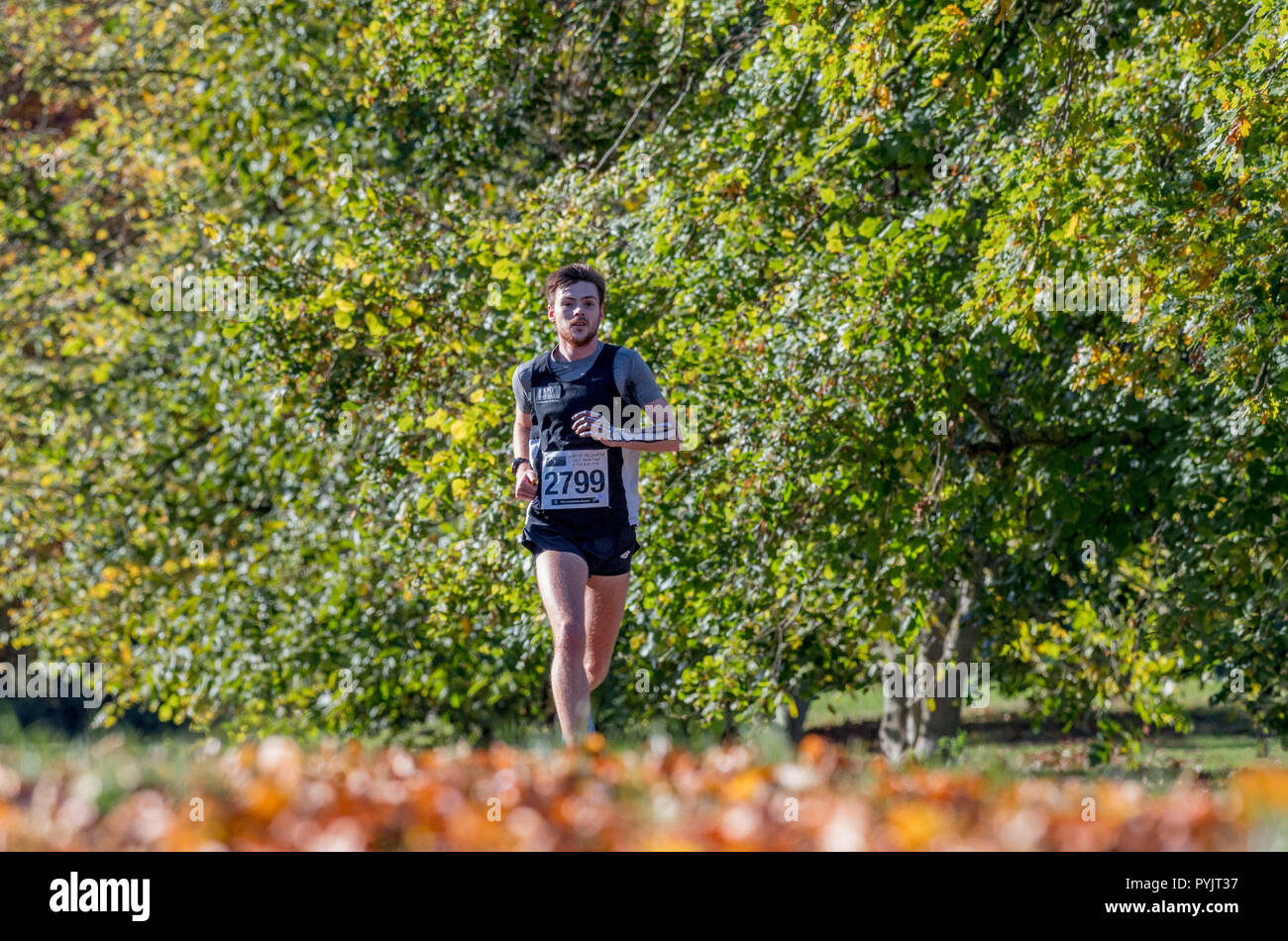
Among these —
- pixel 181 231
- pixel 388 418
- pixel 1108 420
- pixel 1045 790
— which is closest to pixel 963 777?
pixel 1045 790

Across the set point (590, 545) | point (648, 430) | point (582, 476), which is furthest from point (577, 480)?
point (648, 430)

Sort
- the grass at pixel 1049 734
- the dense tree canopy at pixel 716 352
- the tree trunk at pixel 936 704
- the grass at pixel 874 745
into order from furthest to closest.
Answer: the grass at pixel 1049 734 → the tree trunk at pixel 936 704 → the dense tree canopy at pixel 716 352 → the grass at pixel 874 745

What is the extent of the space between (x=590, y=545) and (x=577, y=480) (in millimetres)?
246

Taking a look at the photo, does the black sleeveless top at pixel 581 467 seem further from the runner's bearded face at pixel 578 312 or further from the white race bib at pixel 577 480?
the runner's bearded face at pixel 578 312

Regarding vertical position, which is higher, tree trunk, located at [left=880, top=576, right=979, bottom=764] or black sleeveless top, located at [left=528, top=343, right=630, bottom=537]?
black sleeveless top, located at [left=528, top=343, right=630, bottom=537]

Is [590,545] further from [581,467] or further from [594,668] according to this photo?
[594,668]

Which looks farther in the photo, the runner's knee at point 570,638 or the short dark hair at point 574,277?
the short dark hair at point 574,277

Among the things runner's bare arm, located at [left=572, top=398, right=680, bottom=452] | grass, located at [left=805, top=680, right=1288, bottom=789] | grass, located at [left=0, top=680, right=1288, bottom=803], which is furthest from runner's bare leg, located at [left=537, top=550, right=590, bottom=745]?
grass, located at [left=805, top=680, right=1288, bottom=789]

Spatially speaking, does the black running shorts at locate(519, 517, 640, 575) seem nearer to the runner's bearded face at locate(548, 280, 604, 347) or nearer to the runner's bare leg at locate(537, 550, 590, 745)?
the runner's bare leg at locate(537, 550, 590, 745)

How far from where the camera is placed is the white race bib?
5449 millimetres

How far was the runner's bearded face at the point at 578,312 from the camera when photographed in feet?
18.0

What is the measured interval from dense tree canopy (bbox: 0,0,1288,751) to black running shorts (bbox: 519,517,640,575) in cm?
323

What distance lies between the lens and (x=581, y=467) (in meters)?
5.46

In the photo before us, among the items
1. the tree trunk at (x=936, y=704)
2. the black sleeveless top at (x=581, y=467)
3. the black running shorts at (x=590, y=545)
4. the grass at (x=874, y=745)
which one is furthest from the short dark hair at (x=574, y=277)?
the tree trunk at (x=936, y=704)
